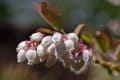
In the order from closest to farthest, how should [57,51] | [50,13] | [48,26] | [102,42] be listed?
[57,51], [50,13], [102,42], [48,26]

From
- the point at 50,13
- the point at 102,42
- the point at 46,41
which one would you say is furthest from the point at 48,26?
the point at 46,41

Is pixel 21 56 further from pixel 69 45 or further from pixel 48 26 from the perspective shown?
pixel 48 26

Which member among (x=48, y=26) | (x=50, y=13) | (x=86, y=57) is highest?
(x=48, y=26)

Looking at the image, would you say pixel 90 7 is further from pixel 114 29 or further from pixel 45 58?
pixel 45 58

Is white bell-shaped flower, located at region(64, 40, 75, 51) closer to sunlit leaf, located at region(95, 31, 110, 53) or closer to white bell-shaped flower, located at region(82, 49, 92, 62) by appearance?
white bell-shaped flower, located at region(82, 49, 92, 62)

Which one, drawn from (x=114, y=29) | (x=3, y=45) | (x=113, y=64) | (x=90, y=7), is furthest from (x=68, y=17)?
(x=113, y=64)

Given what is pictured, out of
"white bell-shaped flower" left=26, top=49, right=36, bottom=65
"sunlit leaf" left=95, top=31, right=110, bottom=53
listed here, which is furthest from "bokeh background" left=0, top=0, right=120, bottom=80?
"white bell-shaped flower" left=26, top=49, right=36, bottom=65
